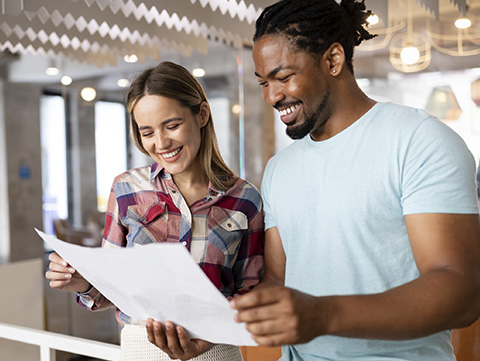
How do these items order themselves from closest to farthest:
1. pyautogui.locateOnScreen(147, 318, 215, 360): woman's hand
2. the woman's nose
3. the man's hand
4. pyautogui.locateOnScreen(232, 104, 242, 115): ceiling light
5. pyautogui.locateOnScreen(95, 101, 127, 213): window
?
the man's hand → pyautogui.locateOnScreen(147, 318, 215, 360): woman's hand → the woman's nose → pyautogui.locateOnScreen(95, 101, 127, 213): window → pyautogui.locateOnScreen(232, 104, 242, 115): ceiling light

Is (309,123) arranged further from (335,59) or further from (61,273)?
(61,273)

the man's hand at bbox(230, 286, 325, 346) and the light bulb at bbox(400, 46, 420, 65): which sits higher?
the light bulb at bbox(400, 46, 420, 65)

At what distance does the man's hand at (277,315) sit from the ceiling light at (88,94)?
5.59 meters

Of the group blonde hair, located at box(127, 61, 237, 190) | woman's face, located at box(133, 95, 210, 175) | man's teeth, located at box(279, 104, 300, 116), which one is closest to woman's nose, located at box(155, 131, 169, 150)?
woman's face, located at box(133, 95, 210, 175)

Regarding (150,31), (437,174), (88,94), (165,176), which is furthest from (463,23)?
(437,174)

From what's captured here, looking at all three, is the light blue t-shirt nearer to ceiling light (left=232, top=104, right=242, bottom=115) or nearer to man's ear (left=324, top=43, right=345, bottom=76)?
man's ear (left=324, top=43, right=345, bottom=76)

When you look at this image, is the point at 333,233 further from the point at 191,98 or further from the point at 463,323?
the point at 191,98

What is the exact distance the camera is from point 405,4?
473 cm

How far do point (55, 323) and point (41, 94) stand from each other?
2379mm

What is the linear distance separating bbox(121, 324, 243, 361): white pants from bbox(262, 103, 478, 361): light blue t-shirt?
0.25 metres

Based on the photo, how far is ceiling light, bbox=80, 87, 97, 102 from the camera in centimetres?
601

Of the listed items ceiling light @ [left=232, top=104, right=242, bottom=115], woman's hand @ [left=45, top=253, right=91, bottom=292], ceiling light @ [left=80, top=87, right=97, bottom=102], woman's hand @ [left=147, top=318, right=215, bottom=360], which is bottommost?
woman's hand @ [left=147, top=318, right=215, bottom=360]

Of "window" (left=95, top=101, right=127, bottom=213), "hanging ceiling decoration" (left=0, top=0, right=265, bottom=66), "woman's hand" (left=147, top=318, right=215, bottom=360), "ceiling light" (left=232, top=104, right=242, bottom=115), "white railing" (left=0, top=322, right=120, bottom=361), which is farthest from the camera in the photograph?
"ceiling light" (left=232, top=104, right=242, bottom=115)

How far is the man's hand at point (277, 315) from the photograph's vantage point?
2.47 ft
